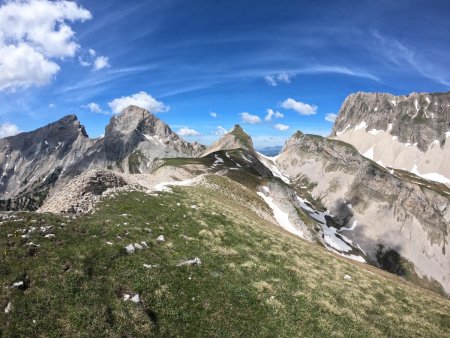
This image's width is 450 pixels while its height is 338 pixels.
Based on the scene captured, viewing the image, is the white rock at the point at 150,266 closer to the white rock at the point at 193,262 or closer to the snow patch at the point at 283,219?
the white rock at the point at 193,262

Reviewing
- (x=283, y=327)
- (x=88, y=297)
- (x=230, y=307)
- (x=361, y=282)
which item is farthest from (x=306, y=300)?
(x=88, y=297)

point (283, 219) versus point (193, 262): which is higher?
point (283, 219)

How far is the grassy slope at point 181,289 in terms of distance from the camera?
679 inches

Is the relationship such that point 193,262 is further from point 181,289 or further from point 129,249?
point 129,249

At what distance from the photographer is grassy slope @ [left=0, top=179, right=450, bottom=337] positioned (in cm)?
1725

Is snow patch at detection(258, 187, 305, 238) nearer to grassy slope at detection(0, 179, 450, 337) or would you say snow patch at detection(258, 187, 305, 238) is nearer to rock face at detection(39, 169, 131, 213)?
grassy slope at detection(0, 179, 450, 337)

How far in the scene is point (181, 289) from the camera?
70.4 ft

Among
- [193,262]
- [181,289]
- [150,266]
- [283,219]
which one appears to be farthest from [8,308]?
[283,219]

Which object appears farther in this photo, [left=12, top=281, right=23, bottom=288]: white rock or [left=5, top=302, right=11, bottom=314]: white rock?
[left=12, top=281, right=23, bottom=288]: white rock

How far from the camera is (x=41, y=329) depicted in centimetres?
1547

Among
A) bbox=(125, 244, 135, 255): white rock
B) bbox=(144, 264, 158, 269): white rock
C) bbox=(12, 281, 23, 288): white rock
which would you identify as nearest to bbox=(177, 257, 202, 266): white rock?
bbox=(144, 264, 158, 269): white rock

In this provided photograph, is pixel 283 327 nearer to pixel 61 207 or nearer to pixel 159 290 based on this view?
pixel 159 290

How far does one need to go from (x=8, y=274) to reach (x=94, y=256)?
Answer: 517 centimetres

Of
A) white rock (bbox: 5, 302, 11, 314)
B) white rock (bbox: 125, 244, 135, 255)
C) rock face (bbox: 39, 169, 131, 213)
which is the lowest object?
white rock (bbox: 5, 302, 11, 314)
